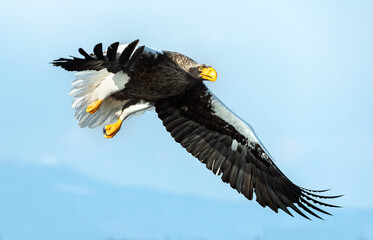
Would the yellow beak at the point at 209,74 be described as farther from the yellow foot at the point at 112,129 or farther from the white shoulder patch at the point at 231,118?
the yellow foot at the point at 112,129

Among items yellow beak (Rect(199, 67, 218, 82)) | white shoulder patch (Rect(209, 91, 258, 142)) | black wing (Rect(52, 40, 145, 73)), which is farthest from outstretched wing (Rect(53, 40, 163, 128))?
white shoulder patch (Rect(209, 91, 258, 142))

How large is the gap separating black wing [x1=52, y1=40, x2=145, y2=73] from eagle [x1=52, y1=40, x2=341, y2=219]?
62 cm

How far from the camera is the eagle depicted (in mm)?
8102

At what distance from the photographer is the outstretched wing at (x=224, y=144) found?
8.55 meters

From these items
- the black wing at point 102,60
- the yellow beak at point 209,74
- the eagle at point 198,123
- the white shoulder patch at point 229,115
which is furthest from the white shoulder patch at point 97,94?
the white shoulder patch at point 229,115

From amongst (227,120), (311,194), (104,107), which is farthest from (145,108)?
(311,194)

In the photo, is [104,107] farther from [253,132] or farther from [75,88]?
[253,132]

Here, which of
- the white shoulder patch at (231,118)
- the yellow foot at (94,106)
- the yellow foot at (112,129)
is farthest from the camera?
the yellow foot at (112,129)

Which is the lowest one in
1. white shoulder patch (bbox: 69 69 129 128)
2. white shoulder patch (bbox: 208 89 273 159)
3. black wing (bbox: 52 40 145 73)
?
black wing (bbox: 52 40 145 73)

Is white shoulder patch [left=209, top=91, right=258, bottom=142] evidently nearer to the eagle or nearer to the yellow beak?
the eagle

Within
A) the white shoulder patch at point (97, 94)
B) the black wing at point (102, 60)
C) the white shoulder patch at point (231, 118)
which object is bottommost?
the black wing at point (102, 60)

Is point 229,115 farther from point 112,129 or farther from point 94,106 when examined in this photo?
point 94,106

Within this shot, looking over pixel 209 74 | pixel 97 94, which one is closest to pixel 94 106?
pixel 97 94

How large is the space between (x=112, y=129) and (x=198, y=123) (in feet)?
3.86
